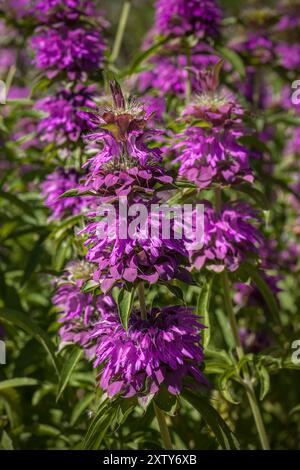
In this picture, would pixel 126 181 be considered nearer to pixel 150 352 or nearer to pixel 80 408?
pixel 150 352

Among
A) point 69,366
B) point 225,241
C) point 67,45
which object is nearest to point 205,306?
point 225,241

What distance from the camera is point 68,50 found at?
115 inches

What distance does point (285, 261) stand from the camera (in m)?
4.33

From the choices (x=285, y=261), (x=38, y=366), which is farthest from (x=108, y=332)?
(x=285, y=261)

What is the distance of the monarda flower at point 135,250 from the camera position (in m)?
1.80

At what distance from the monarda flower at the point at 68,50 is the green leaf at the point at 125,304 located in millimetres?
1484

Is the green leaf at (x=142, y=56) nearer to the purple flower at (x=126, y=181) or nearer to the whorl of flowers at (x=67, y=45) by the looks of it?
the whorl of flowers at (x=67, y=45)

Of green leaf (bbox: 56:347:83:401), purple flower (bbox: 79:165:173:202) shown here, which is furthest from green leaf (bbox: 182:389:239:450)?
purple flower (bbox: 79:165:173:202)

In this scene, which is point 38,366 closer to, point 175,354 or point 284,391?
point 284,391

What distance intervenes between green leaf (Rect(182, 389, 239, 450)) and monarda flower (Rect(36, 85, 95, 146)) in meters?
1.41

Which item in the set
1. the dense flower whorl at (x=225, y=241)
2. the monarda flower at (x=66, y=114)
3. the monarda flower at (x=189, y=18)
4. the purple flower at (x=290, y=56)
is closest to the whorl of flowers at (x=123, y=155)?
the dense flower whorl at (x=225, y=241)

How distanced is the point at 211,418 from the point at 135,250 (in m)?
0.67

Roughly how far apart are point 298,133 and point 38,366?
297cm

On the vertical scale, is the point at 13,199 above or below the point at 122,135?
below
